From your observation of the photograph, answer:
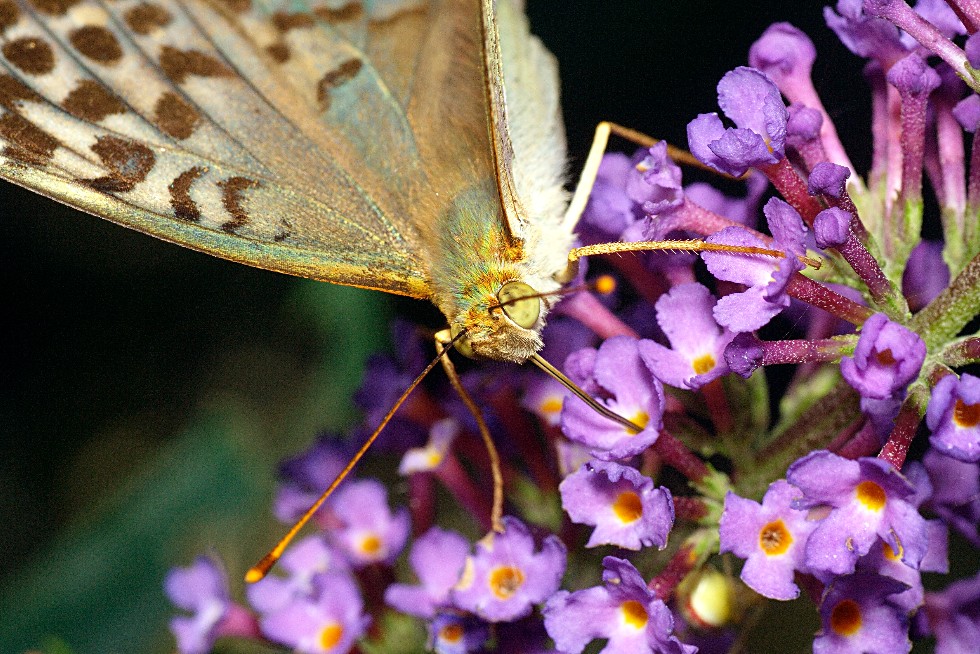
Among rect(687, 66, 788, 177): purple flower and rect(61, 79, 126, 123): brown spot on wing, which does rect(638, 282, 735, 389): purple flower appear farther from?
rect(61, 79, 126, 123): brown spot on wing

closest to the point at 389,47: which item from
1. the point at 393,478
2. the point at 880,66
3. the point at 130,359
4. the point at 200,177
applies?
the point at 200,177

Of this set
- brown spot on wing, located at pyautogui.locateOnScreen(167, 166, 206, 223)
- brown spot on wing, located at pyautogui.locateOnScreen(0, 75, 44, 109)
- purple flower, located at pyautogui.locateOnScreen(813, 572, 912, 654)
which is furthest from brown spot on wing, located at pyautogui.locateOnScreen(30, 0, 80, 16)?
purple flower, located at pyautogui.locateOnScreen(813, 572, 912, 654)

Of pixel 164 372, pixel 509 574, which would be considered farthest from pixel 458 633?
pixel 164 372

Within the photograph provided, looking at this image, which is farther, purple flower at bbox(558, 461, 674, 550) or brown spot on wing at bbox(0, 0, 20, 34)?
brown spot on wing at bbox(0, 0, 20, 34)

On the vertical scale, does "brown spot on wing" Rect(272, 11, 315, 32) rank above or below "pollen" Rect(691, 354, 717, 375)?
above

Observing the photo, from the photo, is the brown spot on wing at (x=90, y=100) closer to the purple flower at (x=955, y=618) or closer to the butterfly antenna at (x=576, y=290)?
the butterfly antenna at (x=576, y=290)

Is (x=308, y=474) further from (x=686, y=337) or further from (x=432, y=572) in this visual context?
(x=686, y=337)

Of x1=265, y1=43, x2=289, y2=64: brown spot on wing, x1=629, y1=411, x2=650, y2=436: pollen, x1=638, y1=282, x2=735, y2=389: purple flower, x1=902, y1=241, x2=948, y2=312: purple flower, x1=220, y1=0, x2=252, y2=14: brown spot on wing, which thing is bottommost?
x1=902, y1=241, x2=948, y2=312: purple flower
